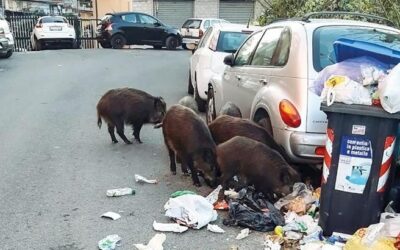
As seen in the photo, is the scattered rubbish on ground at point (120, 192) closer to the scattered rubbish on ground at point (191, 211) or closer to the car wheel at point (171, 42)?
the scattered rubbish on ground at point (191, 211)

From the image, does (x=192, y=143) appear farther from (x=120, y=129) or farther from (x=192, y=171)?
(x=120, y=129)

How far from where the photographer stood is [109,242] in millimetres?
4254

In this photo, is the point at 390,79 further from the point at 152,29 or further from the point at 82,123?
the point at 152,29

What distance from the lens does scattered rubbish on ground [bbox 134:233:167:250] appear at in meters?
4.19

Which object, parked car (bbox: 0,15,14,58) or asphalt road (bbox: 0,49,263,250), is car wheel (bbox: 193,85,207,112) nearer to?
asphalt road (bbox: 0,49,263,250)

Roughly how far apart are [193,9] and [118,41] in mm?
11042

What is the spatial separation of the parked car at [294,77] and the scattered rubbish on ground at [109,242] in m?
2.02

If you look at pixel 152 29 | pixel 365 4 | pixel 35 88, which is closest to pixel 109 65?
pixel 35 88

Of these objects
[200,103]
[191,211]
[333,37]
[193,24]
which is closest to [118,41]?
[193,24]

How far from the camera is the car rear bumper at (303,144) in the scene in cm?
502

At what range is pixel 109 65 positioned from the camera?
18.3m

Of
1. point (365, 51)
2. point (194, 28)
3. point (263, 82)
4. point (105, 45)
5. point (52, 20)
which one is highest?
point (365, 51)

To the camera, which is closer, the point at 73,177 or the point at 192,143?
the point at 192,143

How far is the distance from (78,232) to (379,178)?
8.71 feet
